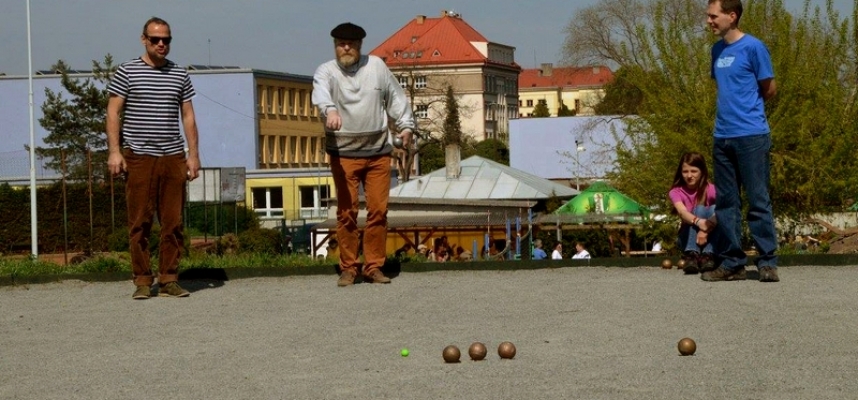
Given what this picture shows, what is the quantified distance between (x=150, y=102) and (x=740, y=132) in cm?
424

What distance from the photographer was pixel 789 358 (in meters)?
7.18

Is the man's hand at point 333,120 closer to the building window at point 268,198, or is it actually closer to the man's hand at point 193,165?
the man's hand at point 193,165

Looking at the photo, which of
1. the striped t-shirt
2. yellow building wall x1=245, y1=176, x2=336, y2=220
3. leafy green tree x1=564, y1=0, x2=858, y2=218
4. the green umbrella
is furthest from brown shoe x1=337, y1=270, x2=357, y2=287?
yellow building wall x1=245, y1=176, x2=336, y2=220

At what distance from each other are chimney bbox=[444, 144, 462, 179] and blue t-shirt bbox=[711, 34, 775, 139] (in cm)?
6825

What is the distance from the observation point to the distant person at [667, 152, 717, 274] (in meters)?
11.6

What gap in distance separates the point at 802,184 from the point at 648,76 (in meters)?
2.57

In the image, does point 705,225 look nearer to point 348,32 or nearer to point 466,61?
point 348,32

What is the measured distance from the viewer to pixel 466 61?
176 m

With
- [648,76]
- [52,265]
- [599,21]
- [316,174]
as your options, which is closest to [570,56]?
[599,21]

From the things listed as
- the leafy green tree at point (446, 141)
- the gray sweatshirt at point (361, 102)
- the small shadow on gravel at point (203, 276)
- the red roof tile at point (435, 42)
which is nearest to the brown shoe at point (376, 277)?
the gray sweatshirt at point (361, 102)

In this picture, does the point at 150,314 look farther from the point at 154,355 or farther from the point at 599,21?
the point at 599,21

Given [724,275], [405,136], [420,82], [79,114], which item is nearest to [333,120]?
[405,136]

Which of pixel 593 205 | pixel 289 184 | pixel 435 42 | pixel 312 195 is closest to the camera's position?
pixel 593 205

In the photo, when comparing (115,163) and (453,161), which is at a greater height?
(453,161)
